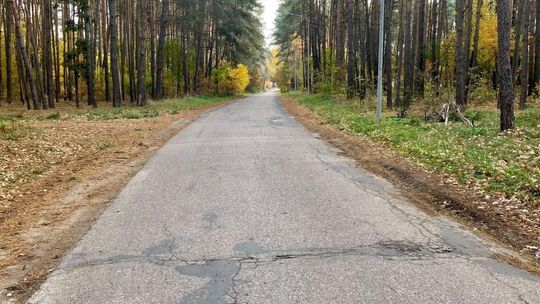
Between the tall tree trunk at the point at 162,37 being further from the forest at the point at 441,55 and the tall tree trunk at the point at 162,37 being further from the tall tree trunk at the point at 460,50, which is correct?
the tall tree trunk at the point at 460,50

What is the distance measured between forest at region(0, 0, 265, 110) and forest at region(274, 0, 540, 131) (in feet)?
31.4

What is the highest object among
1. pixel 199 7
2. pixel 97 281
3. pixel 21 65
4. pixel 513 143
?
pixel 199 7

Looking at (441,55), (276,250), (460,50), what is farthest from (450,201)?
(441,55)

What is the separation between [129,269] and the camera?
14.2 ft

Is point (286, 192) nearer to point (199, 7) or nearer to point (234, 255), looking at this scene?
point (234, 255)

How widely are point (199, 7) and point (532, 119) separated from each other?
104 ft

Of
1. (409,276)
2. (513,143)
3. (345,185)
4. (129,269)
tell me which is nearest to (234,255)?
(129,269)

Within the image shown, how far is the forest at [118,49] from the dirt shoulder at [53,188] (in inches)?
484

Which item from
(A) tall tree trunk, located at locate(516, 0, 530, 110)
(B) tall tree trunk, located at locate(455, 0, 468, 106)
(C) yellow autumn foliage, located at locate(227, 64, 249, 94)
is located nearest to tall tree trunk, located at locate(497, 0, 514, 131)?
(B) tall tree trunk, located at locate(455, 0, 468, 106)

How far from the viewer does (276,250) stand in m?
4.73

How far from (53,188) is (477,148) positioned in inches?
339

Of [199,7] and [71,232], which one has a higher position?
[199,7]

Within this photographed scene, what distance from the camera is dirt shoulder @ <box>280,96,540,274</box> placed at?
5.14 metres

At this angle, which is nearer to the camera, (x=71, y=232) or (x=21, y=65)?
(x=71, y=232)
